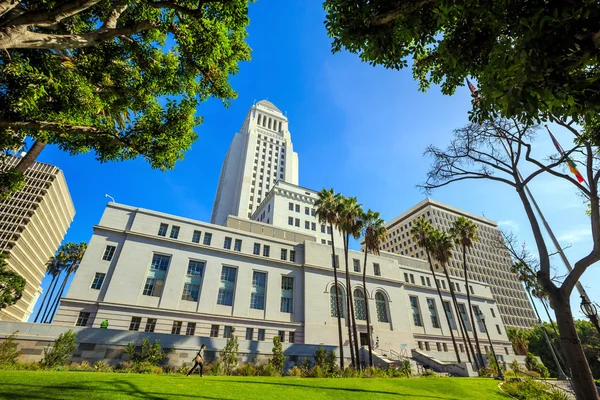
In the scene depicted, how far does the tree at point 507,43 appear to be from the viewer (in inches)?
175

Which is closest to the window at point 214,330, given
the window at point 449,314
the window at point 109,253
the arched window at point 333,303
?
the window at point 109,253

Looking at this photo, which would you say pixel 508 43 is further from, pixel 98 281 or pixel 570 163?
pixel 98 281

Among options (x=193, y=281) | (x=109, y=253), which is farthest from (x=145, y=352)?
(x=109, y=253)

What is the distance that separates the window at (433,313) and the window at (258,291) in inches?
1105

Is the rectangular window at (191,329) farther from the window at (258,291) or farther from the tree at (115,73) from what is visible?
the tree at (115,73)

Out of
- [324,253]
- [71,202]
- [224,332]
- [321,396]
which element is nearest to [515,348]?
[324,253]

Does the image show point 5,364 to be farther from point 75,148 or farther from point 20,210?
point 20,210

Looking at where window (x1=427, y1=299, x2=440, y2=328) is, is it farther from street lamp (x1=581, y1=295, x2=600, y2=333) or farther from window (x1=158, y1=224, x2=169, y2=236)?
window (x1=158, y1=224, x2=169, y2=236)

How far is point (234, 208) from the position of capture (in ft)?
253

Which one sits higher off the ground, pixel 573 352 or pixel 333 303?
pixel 333 303

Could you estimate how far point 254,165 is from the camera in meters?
81.4

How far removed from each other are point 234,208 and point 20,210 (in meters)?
61.9

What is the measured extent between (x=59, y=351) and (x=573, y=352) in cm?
2546

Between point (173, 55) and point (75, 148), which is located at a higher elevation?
point (173, 55)
